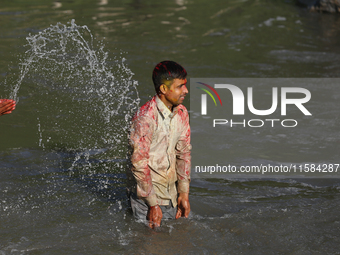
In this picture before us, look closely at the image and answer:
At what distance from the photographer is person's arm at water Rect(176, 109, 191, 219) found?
15.0ft

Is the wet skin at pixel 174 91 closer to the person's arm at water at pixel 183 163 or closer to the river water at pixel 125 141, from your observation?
the person's arm at water at pixel 183 163

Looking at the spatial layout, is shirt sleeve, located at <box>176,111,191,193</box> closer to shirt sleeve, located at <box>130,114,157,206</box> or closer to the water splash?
shirt sleeve, located at <box>130,114,157,206</box>

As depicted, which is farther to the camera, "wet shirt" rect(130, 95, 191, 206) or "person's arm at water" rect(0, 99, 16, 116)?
"person's arm at water" rect(0, 99, 16, 116)

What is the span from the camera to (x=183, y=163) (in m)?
4.64

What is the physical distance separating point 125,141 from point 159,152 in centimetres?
363

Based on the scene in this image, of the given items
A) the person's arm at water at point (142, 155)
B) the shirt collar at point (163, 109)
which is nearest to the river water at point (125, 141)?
the person's arm at water at point (142, 155)

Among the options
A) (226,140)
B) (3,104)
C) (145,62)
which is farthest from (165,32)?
(3,104)

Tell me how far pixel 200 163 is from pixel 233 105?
288cm

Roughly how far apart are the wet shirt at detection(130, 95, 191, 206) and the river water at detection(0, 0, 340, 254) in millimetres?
612

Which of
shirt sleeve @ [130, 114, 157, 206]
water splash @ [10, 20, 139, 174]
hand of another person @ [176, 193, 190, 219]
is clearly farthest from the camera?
water splash @ [10, 20, 139, 174]

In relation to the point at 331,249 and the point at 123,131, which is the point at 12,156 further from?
the point at 331,249

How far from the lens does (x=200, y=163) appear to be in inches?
292

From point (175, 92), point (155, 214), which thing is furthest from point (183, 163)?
point (175, 92)

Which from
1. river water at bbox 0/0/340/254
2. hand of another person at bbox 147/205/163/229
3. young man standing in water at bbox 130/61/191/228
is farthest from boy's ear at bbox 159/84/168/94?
river water at bbox 0/0/340/254
